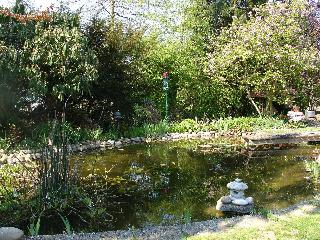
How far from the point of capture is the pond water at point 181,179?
21.6ft

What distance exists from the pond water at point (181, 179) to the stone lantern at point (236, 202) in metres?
0.23

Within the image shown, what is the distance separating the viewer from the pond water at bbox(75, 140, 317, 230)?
260 inches

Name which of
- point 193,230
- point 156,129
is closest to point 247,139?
point 156,129

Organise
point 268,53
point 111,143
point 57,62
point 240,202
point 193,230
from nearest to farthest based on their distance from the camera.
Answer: point 193,230 → point 240,202 → point 57,62 → point 111,143 → point 268,53

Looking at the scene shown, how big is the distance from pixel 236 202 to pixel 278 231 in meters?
1.47

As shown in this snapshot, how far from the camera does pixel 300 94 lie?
17.6m

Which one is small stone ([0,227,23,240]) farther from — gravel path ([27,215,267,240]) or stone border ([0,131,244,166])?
stone border ([0,131,244,166])

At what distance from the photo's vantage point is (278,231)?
4902mm

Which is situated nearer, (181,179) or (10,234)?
(10,234)

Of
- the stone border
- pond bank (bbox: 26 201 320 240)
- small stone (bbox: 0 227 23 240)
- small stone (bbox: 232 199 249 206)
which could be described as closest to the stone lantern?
small stone (bbox: 232 199 249 206)

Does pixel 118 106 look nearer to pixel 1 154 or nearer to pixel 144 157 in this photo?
pixel 144 157

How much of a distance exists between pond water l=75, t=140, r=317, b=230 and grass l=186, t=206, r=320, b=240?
1.12 m

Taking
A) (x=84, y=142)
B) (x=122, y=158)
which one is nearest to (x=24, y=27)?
(x=84, y=142)

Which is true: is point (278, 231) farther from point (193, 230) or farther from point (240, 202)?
point (240, 202)
